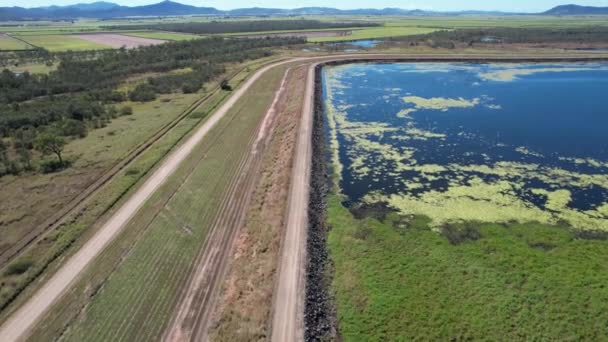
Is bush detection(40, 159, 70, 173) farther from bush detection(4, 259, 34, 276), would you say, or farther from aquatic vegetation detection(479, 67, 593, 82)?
aquatic vegetation detection(479, 67, 593, 82)

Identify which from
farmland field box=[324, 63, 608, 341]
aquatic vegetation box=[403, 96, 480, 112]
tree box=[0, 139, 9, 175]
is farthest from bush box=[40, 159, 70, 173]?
aquatic vegetation box=[403, 96, 480, 112]

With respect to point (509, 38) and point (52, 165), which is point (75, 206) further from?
point (509, 38)

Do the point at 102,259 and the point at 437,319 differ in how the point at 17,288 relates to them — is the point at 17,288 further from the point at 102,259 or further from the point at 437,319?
the point at 437,319

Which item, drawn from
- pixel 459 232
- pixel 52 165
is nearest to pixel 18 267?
pixel 52 165

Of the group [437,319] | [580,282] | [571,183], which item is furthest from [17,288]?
[571,183]

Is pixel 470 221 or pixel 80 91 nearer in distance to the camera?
pixel 470 221

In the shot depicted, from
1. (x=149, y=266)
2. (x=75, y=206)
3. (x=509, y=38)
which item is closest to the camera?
(x=149, y=266)
